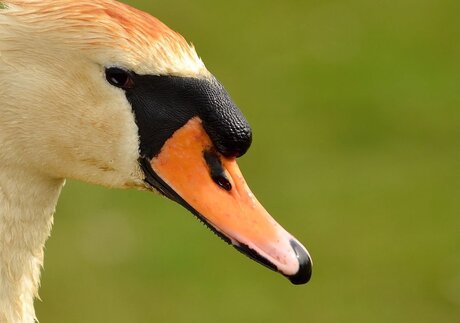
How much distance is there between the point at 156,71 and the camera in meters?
3.42

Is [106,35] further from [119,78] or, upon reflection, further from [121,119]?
[121,119]

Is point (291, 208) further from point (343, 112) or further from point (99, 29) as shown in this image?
point (99, 29)

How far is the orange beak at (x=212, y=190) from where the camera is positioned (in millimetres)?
3410

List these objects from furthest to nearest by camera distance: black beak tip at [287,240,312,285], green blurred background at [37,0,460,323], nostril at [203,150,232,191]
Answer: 1. green blurred background at [37,0,460,323]
2. nostril at [203,150,232,191]
3. black beak tip at [287,240,312,285]

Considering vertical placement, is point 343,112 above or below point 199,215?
below

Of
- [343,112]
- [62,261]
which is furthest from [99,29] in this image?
[343,112]

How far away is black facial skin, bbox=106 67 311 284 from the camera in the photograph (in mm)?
3430

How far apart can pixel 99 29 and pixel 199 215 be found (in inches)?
19.4

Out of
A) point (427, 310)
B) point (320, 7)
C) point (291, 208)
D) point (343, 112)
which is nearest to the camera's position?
point (427, 310)

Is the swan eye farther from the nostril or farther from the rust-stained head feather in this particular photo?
the nostril

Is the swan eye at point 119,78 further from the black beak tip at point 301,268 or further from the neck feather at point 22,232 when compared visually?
the black beak tip at point 301,268

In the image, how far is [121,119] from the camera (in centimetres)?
352

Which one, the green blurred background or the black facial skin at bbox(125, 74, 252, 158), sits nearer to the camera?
the black facial skin at bbox(125, 74, 252, 158)

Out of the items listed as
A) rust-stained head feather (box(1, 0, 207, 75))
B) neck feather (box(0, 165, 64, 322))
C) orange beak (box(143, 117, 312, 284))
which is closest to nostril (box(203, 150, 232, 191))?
orange beak (box(143, 117, 312, 284))
